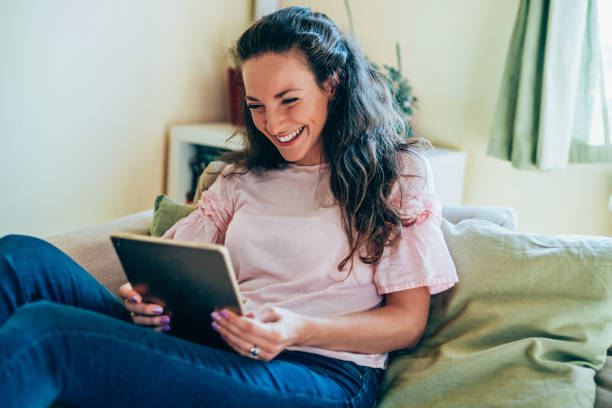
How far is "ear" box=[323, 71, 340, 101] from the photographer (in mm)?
Answer: 1114

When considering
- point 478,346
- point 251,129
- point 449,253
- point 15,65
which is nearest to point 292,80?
point 251,129


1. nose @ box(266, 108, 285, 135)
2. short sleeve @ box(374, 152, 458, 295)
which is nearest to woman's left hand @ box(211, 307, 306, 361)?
short sleeve @ box(374, 152, 458, 295)

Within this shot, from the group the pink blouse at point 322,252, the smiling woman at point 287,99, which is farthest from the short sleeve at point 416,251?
the smiling woman at point 287,99

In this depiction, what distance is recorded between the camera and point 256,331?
0.82m

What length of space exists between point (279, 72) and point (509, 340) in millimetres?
635

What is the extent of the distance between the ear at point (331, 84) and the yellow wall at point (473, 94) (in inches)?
49.7

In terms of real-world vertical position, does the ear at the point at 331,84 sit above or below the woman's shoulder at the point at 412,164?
above

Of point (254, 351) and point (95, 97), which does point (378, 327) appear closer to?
point (254, 351)

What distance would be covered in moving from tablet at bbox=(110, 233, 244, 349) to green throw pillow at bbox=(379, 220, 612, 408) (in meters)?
0.37

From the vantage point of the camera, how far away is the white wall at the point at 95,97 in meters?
1.90

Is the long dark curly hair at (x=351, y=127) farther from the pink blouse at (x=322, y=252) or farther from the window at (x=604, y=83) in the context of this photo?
the window at (x=604, y=83)

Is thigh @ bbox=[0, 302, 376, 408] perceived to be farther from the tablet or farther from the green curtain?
the green curtain

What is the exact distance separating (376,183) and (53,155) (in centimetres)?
141

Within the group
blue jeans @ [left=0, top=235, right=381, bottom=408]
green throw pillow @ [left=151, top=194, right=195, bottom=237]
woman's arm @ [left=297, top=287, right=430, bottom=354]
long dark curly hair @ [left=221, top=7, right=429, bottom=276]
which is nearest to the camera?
blue jeans @ [left=0, top=235, right=381, bottom=408]
